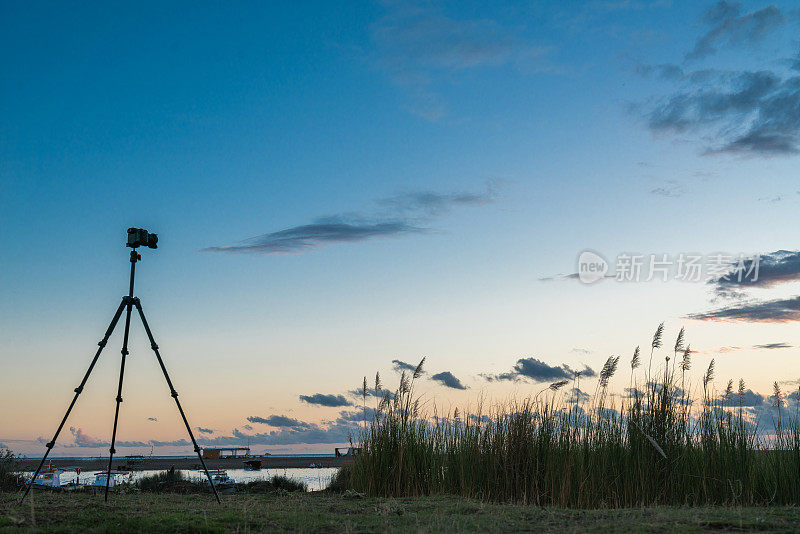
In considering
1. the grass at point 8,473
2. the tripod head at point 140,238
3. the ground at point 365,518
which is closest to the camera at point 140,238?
the tripod head at point 140,238

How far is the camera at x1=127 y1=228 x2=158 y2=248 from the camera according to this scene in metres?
8.88

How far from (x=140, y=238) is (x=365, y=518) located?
15.7ft

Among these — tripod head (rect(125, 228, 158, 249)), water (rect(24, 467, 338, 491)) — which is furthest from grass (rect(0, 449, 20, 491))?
tripod head (rect(125, 228, 158, 249))

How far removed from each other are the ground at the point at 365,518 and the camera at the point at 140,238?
341 centimetres

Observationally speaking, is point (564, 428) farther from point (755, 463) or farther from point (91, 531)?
point (91, 531)

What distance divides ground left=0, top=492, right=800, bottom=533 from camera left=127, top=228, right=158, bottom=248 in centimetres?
341

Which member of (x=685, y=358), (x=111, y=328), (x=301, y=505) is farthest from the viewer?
(x=685, y=358)

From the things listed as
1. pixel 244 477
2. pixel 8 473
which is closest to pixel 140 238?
pixel 8 473

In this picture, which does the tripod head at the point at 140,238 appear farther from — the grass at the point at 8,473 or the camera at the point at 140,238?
the grass at the point at 8,473

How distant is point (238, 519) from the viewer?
22.7 ft

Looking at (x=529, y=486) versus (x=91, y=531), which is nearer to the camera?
(x=91, y=531)

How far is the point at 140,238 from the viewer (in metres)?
8.88

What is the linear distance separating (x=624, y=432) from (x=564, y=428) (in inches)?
36.1

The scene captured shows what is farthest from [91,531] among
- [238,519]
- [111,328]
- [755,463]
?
[755,463]
